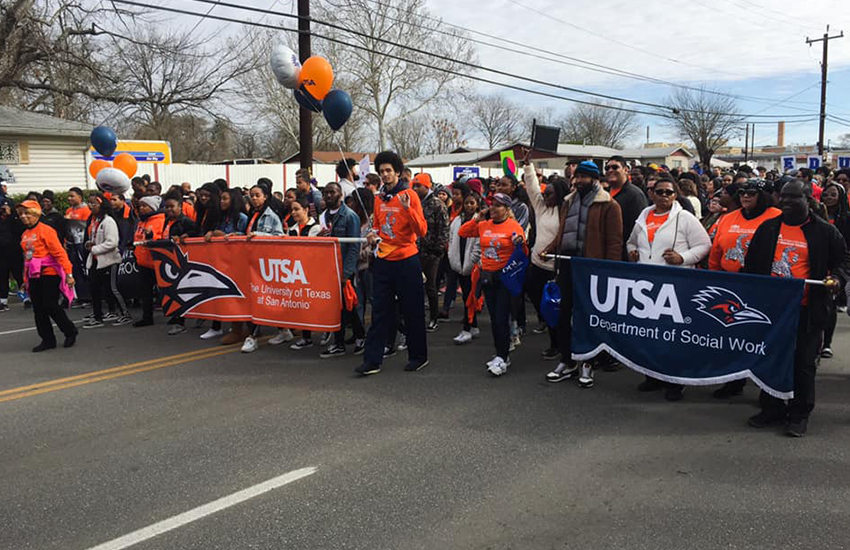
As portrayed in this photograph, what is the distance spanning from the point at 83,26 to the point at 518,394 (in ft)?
68.1

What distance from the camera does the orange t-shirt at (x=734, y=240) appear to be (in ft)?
18.0

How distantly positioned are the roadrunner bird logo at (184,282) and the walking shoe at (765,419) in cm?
556

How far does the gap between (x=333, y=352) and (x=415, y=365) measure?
1164 millimetres

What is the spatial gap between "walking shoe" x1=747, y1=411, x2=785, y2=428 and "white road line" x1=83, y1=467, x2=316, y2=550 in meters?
3.35

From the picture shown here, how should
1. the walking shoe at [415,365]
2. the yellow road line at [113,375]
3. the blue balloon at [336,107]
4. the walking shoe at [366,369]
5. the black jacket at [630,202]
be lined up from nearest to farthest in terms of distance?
the yellow road line at [113,375]
the walking shoe at [366,369]
the walking shoe at [415,365]
the black jacket at [630,202]
the blue balloon at [336,107]

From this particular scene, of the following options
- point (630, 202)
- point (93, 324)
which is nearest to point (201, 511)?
point (630, 202)

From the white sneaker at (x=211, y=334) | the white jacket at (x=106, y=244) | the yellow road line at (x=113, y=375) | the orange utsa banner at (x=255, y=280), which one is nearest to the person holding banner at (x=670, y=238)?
the orange utsa banner at (x=255, y=280)

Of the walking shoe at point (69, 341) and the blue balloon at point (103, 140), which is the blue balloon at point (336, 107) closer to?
the walking shoe at point (69, 341)

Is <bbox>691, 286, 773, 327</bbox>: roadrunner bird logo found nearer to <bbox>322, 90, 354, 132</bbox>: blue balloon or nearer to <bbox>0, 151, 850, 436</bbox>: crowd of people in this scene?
<bbox>0, 151, 850, 436</bbox>: crowd of people

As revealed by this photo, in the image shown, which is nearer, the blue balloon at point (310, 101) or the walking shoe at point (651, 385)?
the walking shoe at point (651, 385)

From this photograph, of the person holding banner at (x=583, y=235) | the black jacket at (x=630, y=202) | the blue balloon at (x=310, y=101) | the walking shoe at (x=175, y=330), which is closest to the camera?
the person holding banner at (x=583, y=235)

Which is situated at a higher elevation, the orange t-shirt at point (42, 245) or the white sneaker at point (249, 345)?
the orange t-shirt at point (42, 245)

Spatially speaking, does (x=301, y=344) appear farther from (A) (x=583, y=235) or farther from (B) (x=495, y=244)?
(A) (x=583, y=235)

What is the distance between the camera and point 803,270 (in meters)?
4.92
